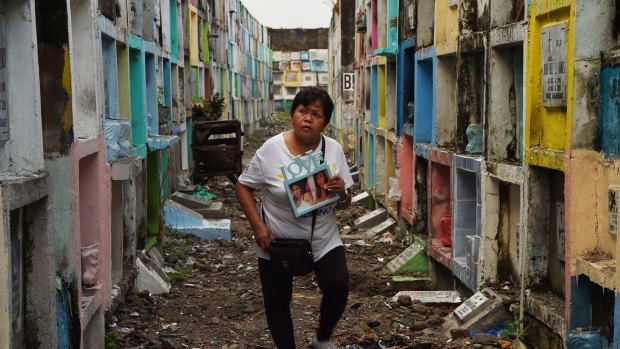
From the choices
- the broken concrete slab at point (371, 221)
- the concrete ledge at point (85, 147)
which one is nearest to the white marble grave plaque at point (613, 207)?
the concrete ledge at point (85, 147)

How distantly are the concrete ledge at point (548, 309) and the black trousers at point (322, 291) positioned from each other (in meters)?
1.96

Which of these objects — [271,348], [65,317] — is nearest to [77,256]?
[65,317]

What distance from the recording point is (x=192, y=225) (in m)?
15.3

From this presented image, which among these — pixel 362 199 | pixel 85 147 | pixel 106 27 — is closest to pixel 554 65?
pixel 85 147

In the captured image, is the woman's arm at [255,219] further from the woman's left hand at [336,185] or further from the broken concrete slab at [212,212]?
the broken concrete slab at [212,212]

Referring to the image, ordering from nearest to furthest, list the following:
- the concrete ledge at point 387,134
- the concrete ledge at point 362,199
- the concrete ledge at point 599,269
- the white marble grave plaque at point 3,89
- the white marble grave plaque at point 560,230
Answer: the white marble grave plaque at point 3,89 → the concrete ledge at point 599,269 → the white marble grave plaque at point 560,230 → the concrete ledge at point 387,134 → the concrete ledge at point 362,199

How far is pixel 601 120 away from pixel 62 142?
380cm

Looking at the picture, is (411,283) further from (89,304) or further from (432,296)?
(89,304)

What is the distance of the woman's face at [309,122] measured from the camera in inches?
229

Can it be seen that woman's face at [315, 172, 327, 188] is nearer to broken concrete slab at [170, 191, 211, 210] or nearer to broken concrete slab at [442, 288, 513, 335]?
broken concrete slab at [442, 288, 513, 335]

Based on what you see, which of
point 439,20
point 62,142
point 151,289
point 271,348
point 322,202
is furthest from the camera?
point 439,20

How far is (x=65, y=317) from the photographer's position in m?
6.29

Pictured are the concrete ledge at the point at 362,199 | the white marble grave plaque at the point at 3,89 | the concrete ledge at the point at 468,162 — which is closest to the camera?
the white marble grave plaque at the point at 3,89

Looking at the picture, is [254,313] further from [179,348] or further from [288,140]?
[288,140]
